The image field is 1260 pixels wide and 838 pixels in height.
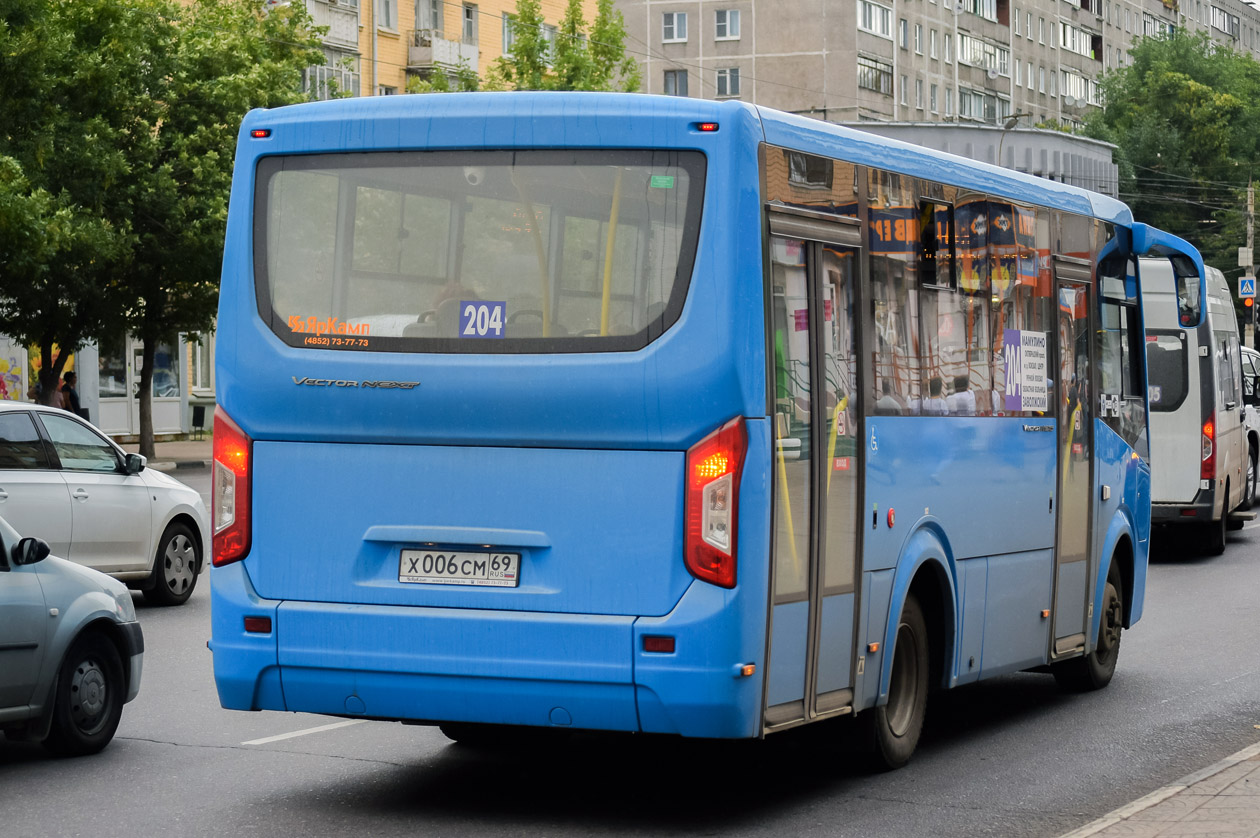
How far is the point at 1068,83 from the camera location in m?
110

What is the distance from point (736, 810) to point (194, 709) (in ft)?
12.6

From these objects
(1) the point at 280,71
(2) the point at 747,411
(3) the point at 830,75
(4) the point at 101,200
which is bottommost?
(2) the point at 747,411

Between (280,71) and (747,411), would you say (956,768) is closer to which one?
(747,411)

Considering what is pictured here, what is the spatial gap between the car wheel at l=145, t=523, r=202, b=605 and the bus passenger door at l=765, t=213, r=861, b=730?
883 centimetres

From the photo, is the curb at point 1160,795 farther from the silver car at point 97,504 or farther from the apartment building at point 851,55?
the apartment building at point 851,55

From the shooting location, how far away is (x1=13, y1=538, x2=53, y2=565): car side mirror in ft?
27.7

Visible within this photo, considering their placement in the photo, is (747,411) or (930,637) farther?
(930,637)

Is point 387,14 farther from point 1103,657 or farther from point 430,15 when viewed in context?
point 1103,657

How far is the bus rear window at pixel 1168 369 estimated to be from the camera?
20.3 metres

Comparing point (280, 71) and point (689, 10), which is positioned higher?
point (689, 10)

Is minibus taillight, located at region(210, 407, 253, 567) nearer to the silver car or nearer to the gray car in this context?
the gray car

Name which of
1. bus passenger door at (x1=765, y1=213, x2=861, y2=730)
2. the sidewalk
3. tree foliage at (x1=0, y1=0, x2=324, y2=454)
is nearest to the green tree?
tree foliage at (x1=0, y1=0, x2=324, y2=454)

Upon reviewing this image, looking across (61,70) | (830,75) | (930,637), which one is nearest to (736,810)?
(930,637)

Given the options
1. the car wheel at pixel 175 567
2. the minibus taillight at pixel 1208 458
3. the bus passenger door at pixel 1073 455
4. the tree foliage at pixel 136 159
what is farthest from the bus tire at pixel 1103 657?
the tree foliage at pixel 136 159
